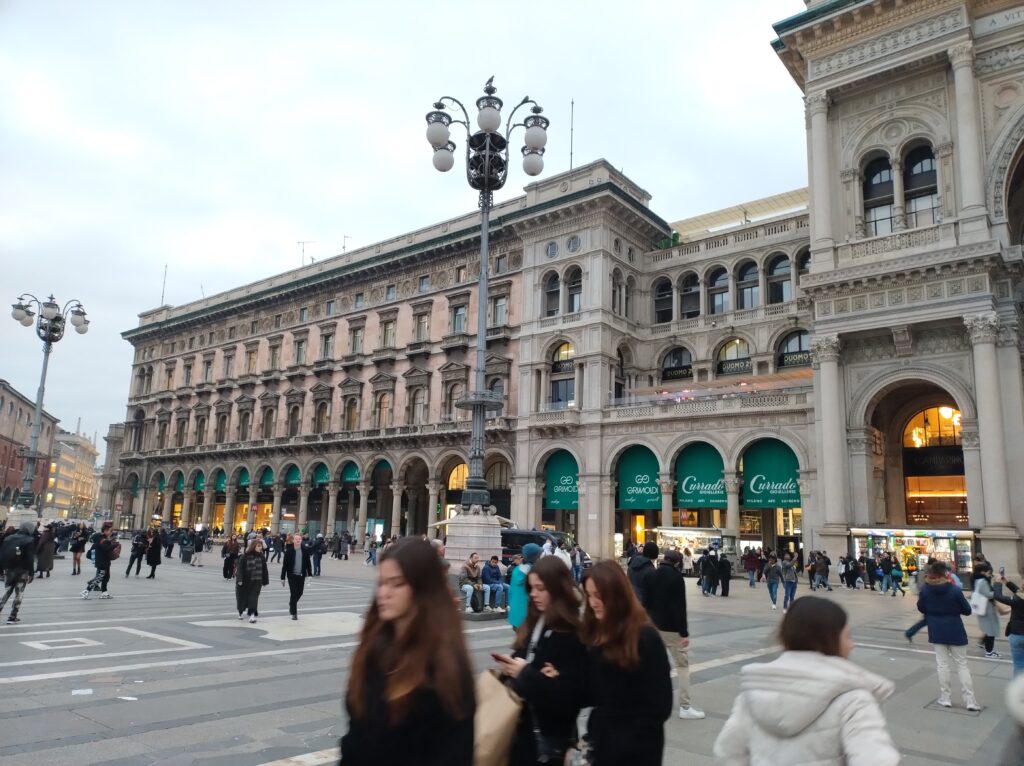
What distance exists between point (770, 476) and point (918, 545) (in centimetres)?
792

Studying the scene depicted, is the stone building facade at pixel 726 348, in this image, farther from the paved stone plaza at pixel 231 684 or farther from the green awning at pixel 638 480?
the paved stone plaza at pixel 231 684

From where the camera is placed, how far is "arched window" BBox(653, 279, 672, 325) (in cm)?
4278

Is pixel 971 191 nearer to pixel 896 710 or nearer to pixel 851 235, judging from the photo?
pixel 851 235

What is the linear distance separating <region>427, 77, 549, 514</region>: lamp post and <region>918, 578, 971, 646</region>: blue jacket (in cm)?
1290

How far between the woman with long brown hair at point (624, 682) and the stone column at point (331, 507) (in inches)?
1899

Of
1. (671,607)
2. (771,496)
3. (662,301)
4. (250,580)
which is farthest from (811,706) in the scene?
(662,301)

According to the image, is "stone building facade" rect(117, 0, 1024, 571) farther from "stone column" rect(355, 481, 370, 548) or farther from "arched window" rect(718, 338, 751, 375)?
"stone column" rect(355, 481, 370, 548)

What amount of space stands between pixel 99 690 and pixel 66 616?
275 inches

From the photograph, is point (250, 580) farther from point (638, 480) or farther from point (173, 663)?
point (638, 480)

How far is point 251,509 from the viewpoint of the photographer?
187 ft

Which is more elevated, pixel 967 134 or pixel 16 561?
pixel 967 134

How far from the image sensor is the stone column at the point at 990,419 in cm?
2570

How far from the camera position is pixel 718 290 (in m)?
40.6

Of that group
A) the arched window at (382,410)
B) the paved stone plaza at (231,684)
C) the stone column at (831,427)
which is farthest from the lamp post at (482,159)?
the arched window at (382,410)
